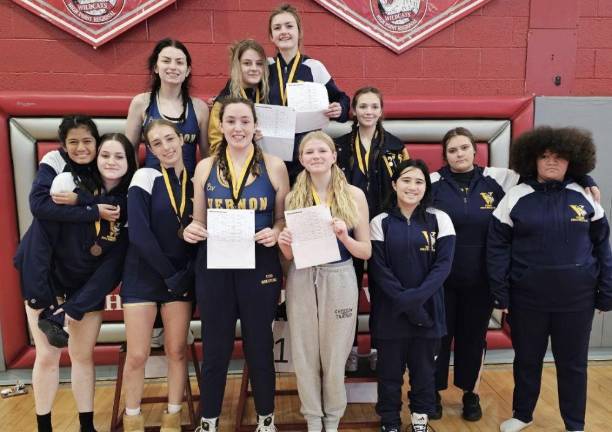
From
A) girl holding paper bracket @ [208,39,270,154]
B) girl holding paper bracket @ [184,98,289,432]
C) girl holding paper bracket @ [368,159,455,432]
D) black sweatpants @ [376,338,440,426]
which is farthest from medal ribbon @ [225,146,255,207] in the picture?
black sweatpants @ [376,338,440,426]

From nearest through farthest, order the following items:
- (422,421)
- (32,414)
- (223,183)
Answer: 1. (223,183)
2. (422,421)
3. (32,414)

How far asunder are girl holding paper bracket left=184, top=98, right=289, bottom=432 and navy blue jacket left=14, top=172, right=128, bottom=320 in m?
0.47

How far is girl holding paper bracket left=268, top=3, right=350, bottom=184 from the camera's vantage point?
2.58 metres

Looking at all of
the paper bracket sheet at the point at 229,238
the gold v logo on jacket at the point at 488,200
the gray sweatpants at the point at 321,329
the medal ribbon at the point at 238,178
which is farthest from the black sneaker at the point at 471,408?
the medal ribbon at the point at 238,178

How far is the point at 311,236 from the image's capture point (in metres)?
2.23

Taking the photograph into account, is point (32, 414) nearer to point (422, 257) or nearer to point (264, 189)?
point (264, 189)

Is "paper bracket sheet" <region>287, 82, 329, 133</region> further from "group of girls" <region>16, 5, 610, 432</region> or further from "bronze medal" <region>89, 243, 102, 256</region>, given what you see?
"bronze medal" <region>89, 243, 102, 256</region>

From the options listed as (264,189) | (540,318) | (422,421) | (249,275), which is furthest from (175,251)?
(540,318)

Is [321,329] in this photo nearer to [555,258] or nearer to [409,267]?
[409,267]

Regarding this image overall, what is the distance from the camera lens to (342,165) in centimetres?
263

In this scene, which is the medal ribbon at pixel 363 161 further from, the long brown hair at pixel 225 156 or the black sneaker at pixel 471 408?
the black sneaker at pixel 471 408

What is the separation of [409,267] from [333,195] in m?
0.54

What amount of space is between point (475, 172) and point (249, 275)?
1.41 meters

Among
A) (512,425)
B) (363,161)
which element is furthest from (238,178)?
(512,425)
